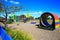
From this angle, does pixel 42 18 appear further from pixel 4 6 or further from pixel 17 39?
pixel 17 39

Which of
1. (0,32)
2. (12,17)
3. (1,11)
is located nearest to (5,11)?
(1,11)

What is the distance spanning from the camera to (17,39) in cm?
936

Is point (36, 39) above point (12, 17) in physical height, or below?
below

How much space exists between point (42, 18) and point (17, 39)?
14.4m

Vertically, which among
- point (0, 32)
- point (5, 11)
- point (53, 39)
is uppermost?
point (5, 11)

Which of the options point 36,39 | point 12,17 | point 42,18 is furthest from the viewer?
point 12,17

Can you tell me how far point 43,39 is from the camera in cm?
1215

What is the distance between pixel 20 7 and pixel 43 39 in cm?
980

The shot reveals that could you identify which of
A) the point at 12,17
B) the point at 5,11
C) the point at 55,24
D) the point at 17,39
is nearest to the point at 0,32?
the point at 17,39

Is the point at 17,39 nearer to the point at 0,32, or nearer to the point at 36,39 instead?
the point at 0,32

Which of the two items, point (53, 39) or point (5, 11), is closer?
point (53, 39)

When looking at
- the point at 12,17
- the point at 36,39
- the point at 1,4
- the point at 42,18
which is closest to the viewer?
the point at 36,39

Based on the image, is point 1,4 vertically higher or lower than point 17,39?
higher

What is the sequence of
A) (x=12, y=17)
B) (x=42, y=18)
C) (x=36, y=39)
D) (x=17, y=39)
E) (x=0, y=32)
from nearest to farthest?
(x=17, y=39), (x=0, y=32), (x=36, y=39), (x=42, y=18), (x=12, y=17)
